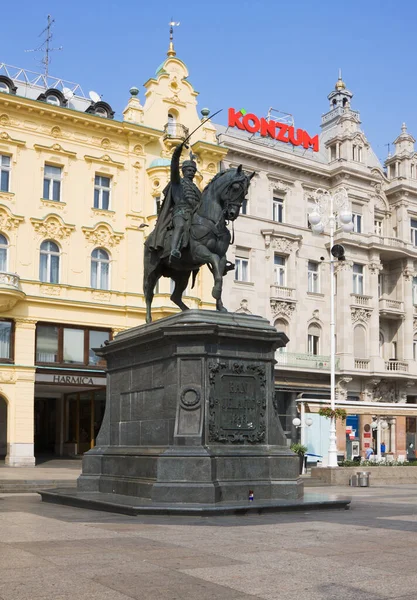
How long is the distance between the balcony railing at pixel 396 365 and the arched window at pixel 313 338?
4.84 meters

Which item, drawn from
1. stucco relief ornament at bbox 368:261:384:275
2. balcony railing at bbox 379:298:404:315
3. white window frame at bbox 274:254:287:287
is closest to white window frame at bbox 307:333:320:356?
white window frame at bbox 274:254:287:287

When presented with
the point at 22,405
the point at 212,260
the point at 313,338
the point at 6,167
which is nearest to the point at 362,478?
the point at 212,260

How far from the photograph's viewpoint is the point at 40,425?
4241cm

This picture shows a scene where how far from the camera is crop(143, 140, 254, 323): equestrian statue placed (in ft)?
48.1

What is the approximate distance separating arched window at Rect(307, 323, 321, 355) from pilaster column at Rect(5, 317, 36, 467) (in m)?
18.4

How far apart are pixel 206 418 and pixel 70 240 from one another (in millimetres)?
27123

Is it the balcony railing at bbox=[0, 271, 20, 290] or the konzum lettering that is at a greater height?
the balcony railing at bbox=[0, 271, 20, 290]

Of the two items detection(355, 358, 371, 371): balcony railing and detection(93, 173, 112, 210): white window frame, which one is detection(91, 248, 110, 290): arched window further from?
detection(355, 358, 371, 371): balcony railing

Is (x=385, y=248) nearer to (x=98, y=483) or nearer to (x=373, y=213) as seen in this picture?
(x=373, y=213)

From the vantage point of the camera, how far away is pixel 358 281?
50.3m

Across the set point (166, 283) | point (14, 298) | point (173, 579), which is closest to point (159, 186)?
point (166, 283)

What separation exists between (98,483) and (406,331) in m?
39.3

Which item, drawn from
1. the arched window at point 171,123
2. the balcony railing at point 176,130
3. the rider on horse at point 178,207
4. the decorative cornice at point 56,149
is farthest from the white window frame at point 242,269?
the rider on horse at point 178,207

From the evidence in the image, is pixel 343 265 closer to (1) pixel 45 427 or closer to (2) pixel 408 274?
(2) pixel 408 274
